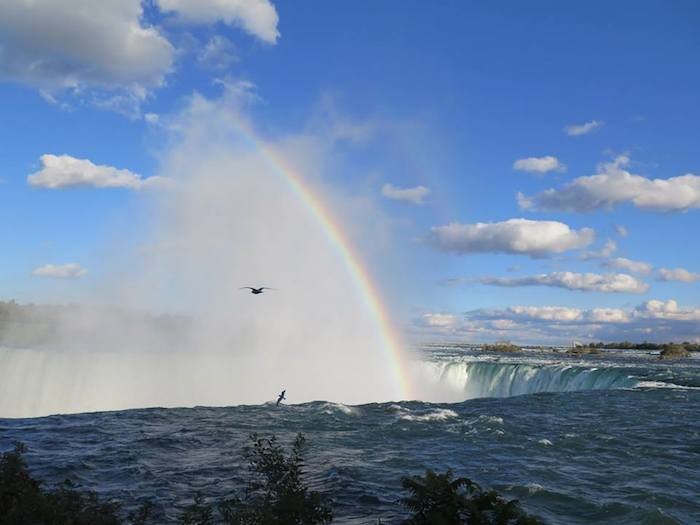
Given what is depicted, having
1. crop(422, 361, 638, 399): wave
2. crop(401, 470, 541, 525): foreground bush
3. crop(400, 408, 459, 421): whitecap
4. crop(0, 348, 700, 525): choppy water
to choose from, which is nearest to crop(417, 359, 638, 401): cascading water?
crop(422, 361, 638, 399): wave

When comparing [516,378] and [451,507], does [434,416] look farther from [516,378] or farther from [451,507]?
[516,378]

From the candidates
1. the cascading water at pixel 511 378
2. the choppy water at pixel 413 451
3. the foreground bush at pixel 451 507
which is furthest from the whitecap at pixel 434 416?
the cascading water at pixel 511 378

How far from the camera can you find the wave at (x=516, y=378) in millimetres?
39688

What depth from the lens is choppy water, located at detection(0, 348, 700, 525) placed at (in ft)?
39.5

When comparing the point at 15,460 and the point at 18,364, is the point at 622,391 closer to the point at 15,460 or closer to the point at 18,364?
the point at 15,460

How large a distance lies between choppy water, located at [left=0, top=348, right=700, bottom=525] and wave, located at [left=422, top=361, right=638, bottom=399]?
8.85m

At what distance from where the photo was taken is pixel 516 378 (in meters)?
44.2

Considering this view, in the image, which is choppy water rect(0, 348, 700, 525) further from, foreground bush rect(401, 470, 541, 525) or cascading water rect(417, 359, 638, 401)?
cascading water rect(417, 359, 638, 401)

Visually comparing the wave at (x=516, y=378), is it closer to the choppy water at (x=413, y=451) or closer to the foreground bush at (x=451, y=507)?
the choppy water at (x=413, y=451)

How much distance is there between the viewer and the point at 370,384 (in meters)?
46.4

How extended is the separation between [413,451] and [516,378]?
29.3m

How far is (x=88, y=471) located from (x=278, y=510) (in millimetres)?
9225

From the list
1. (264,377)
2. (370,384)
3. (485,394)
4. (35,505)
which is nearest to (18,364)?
(264,377)

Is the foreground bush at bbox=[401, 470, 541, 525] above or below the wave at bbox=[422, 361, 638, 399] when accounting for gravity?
below
